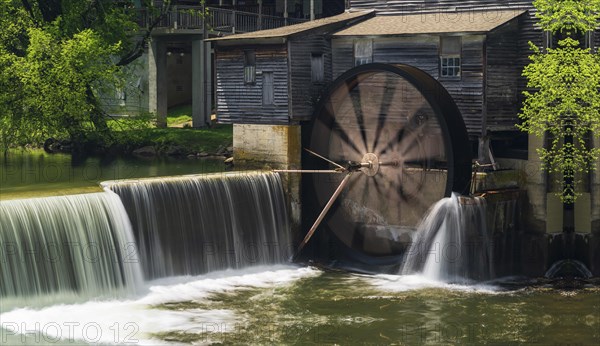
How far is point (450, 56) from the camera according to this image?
31109mm

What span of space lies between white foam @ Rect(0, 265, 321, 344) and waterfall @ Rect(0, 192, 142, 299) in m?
0.54

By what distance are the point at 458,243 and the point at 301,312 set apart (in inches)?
204

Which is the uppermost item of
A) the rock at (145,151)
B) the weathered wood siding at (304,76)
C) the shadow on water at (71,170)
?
the weathered wood siding at (304,76)

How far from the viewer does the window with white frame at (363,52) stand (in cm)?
3288

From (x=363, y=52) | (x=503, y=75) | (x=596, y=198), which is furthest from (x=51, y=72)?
(x=596, y=198)

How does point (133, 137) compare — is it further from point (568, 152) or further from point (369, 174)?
point (568, 152)

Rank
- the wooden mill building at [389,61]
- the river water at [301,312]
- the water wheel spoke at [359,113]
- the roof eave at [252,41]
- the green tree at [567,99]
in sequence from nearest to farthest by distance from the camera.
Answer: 1. the river water at [301,312]
2. the green tree at [567,99]
3. the wooden mill building at [389,61]
4. the water wheel spoke at [359,113]
5. the roof eave at [252,41]

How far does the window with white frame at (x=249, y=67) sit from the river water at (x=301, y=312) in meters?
6.03

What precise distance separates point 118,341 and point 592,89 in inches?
556

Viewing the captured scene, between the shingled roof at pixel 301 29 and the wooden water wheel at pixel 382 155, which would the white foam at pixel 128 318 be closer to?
the wooden water wheel at pixel 382 155

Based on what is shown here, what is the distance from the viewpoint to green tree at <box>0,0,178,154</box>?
39.0 meters

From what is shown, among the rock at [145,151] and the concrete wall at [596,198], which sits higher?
the rock at [145,151]

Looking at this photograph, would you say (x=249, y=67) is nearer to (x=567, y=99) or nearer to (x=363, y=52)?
(x=363, y=52)

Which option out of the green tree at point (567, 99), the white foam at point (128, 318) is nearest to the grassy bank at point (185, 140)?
the white foam at point (128, 318)
